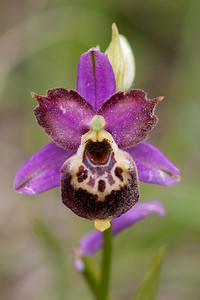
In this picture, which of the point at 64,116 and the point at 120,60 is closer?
the point at 64,116

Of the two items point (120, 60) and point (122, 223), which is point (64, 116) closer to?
point (120, 60)

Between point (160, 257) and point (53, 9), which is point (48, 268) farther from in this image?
point (53, 9)

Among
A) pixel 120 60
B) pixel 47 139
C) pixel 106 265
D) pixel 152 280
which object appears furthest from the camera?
pixel 47 139

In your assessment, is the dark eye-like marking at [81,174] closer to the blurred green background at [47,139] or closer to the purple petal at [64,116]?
the purple petal at [64,116]

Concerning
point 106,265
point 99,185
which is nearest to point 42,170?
point 99,185

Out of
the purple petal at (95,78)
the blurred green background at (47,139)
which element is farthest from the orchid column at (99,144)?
the blurred green background at (47,139)

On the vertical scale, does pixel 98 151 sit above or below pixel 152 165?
above
